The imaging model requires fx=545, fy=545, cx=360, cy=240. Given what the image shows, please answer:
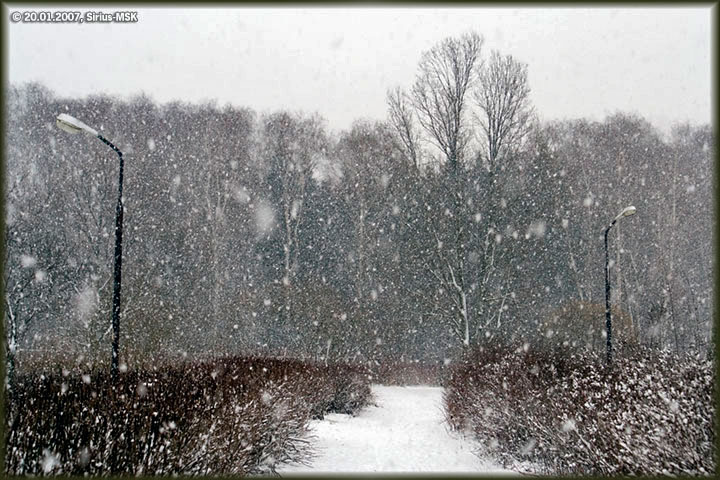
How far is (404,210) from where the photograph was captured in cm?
2931

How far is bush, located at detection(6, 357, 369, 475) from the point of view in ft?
16.8

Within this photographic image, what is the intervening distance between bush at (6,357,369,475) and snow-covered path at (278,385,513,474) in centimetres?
74

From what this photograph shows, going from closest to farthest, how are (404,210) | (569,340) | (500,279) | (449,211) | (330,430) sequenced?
(330,430) → (569,340) → (449,211) → (500,279) → (404,210)

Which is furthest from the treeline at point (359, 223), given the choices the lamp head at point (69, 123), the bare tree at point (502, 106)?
the lamp head at point (69, 123)

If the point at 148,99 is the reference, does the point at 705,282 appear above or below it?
below

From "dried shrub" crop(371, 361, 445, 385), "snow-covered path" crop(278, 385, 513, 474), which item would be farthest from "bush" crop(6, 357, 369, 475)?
"dried shrub" crop(371, 361, 445, 385)

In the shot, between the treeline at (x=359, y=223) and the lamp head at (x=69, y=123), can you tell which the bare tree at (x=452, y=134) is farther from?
the lamp head at (x=69, y=123)

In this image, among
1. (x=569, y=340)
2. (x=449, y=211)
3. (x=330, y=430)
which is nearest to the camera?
(x=330, y=430)

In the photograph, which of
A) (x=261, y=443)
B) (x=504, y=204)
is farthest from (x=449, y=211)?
(x=261, y=443)

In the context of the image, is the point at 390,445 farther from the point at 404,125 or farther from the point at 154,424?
the point at 404,125

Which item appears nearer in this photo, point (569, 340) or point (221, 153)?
point (569, 340)

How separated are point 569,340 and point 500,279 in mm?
4772

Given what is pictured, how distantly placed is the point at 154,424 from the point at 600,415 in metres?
5.57

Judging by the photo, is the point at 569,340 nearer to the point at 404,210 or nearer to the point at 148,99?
the point at 404,210
